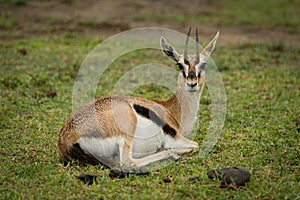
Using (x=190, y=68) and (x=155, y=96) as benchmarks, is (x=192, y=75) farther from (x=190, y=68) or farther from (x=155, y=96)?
(x=155, y=96)

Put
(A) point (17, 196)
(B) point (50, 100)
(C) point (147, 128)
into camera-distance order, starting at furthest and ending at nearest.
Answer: (B) point (50, 100) < (C) point (147, 128) < (A) point (17, 196)

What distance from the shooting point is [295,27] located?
37.3 ft

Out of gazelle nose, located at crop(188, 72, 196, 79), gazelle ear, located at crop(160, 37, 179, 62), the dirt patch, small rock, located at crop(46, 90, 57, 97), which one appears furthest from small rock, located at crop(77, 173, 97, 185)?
the dirt patch

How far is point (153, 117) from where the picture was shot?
193 inches

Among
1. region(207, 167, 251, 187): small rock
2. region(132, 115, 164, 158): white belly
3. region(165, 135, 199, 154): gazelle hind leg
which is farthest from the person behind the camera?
region(165, 135, 199, 154): gazelle hind leg

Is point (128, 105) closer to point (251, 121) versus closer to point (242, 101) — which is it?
point (251, 121)

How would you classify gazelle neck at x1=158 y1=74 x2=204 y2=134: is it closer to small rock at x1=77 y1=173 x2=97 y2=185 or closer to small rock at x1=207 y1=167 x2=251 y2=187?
small rock at x1=207 y1=167 x2=251 y2=187

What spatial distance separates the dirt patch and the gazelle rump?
536 centimetres

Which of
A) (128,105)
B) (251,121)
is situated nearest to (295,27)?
(251,121)

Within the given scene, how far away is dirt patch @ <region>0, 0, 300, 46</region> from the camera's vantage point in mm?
10703

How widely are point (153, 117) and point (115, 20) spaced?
7073 mm

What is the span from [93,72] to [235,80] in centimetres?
249

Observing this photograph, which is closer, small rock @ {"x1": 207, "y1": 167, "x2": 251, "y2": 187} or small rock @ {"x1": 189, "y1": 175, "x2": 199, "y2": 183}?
small rock @ {"x1": 207, "y1": 167, "x2": 251, "y2": 187}

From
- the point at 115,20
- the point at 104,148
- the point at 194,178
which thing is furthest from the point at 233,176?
the point at 115,20
